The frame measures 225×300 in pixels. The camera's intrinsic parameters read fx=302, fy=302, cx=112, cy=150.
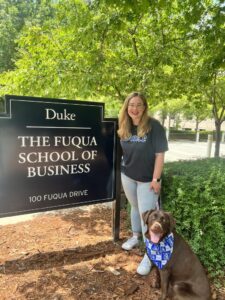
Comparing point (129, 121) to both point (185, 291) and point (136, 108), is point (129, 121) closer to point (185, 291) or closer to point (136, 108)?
point (136, 108)

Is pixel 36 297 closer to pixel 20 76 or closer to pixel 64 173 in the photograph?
pixel 64 173

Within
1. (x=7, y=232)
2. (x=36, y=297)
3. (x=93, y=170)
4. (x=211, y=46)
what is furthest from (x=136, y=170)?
(x=211, y=46)

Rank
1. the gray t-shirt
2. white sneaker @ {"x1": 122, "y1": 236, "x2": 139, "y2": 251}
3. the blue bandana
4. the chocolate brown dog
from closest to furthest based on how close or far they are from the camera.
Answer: the chocolate brown dog, the blue bandana, the gray t-shirt, white sneaker @ {"x1": 122, "y1": 236, "x2": 139, "y2": 251}

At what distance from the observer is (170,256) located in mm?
2805

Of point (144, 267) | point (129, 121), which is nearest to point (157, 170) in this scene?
point (129, 121)

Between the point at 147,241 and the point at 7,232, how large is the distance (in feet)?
7.67

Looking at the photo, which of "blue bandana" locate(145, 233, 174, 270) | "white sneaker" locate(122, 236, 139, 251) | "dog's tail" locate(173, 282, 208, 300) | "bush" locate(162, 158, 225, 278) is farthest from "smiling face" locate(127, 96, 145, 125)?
"dog's tail" locate(173, 282, 208, 300)

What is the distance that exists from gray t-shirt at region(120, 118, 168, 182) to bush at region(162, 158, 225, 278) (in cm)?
43

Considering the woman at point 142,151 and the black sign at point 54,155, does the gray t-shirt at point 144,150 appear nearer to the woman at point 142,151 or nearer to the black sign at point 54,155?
the woman at point 142,151

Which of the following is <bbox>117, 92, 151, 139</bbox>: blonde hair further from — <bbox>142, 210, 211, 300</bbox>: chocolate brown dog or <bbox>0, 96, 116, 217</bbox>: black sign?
<bbox>142, 210, 211, 300</bbox>: chocolate brown dog

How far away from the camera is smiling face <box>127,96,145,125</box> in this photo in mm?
3346

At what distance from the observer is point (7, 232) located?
4.34 meters

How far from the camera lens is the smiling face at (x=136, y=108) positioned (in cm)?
335

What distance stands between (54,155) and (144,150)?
40.7 inches
